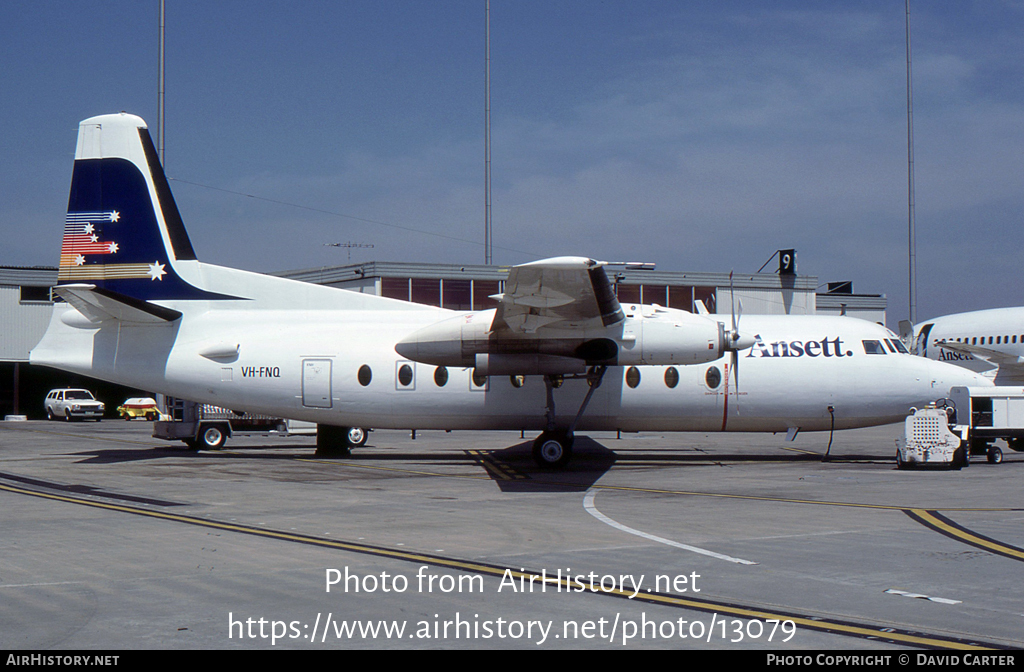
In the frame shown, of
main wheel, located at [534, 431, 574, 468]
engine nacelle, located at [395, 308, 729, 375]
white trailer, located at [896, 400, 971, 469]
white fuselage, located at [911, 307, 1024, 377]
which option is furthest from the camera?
white fuselage, located at [911, 307, 1024, 377]

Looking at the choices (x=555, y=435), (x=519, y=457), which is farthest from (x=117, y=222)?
(x=555, y=435)

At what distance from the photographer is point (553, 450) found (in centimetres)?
1966

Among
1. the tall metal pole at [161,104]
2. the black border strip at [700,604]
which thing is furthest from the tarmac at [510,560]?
the tall metal pole at [161,104]

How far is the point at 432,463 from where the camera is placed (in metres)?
21.2

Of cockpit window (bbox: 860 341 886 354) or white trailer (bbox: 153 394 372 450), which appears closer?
cockpit window (bbox: 860 341 886 354)

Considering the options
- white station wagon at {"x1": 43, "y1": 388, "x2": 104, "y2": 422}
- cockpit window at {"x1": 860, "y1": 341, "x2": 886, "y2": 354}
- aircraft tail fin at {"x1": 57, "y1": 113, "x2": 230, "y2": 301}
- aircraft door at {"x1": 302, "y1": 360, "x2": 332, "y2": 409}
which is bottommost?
white station wagon at {"x1": 43, "y1": 388, "x2": 104, "y2": 422}

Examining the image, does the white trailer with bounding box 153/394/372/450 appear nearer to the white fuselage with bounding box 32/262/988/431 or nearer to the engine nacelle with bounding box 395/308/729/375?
the white fuselage with bounding box 32/262/988/431

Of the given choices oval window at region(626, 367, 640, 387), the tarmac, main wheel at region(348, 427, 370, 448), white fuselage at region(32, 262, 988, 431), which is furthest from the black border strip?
main wheel at region(348, 427, 370, 448)

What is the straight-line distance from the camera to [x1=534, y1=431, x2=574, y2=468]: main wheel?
1966 cm

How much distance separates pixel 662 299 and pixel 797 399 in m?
27.7

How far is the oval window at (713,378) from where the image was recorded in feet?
67.5

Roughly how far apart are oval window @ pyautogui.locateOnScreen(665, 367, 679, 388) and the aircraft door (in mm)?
8096
